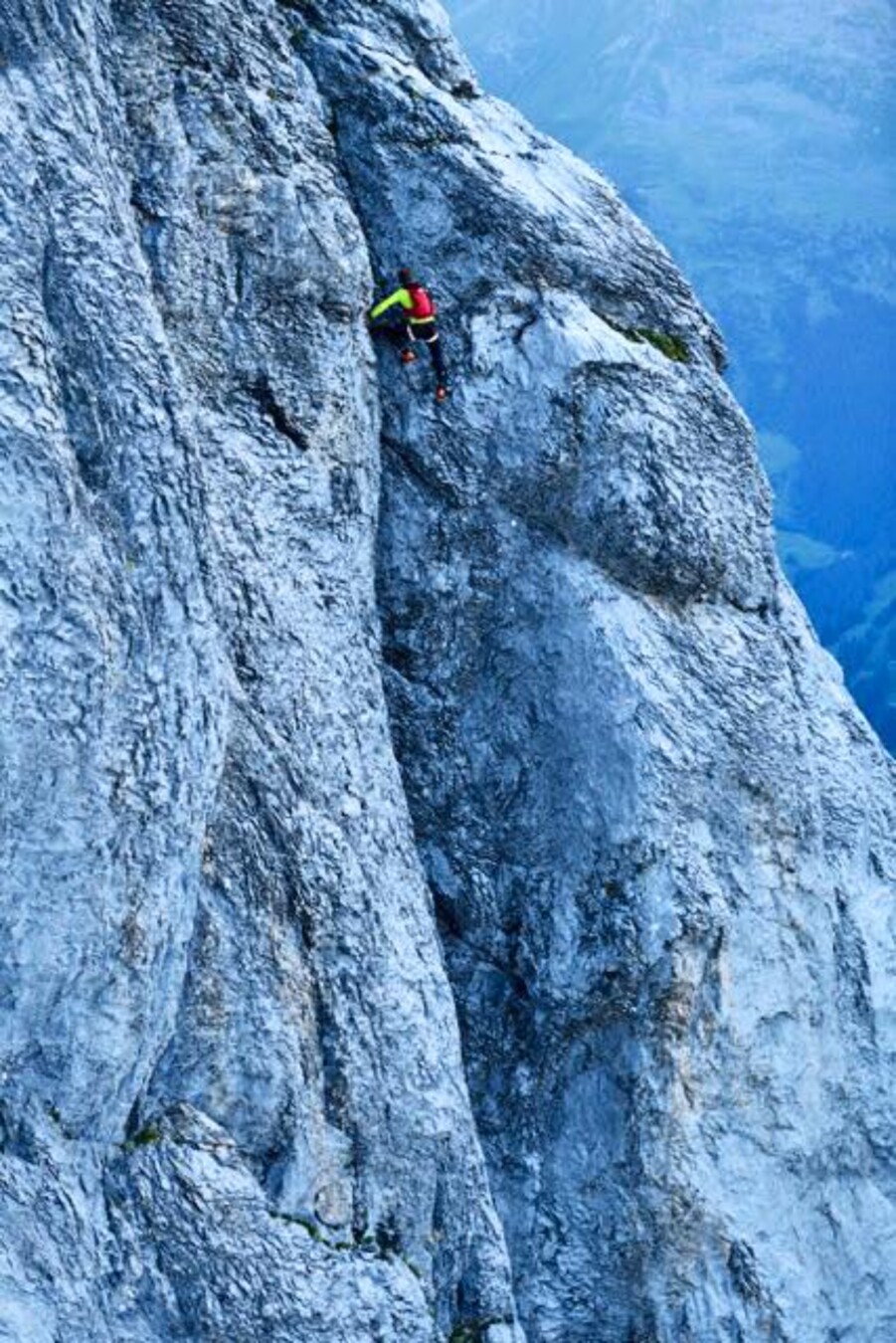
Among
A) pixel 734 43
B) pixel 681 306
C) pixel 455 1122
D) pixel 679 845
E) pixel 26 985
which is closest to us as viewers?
pixel 26 985

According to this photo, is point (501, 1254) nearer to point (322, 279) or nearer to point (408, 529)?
point (408, 529)

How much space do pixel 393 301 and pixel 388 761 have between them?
7001 millimetres

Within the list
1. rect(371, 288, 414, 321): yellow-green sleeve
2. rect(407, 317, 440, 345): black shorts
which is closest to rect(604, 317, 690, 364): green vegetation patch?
rect(407, 317, 440, 345): black shorts

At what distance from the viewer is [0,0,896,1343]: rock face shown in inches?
758

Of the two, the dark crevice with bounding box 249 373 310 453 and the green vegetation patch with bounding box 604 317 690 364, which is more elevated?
the green vegetation patch with bounding box 604 317 690 364

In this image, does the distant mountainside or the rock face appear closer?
the rock face

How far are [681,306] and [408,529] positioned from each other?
21.3ft

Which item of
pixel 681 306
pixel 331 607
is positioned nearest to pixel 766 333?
pixel 681 306

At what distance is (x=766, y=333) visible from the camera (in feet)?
309

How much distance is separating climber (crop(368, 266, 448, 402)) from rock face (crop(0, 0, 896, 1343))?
13.1 inches

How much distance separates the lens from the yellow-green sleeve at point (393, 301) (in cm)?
2455

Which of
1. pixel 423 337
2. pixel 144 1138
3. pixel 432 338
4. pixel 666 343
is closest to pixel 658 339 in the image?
pixel 666 343

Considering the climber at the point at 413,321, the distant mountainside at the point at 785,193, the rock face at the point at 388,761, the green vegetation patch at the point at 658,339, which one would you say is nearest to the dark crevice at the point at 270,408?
the rock face at the point at 388,761

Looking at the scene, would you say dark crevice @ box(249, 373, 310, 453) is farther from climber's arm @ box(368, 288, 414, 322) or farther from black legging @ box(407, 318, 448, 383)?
black legging @ box(407, 318, 448, 383)
